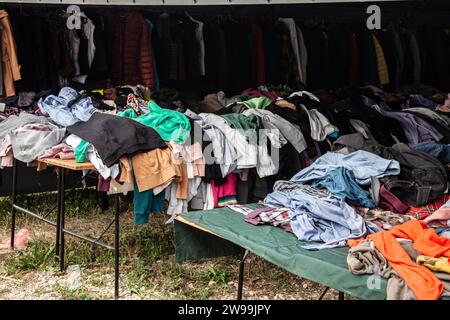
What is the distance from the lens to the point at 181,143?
3.55 m

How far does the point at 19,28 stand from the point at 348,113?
132 inches

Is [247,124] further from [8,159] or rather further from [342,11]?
[342,11]

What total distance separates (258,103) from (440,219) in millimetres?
2274

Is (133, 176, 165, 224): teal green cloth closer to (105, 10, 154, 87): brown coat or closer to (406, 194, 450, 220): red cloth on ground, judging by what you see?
(406, 194, 450, 220): red cloth on ground

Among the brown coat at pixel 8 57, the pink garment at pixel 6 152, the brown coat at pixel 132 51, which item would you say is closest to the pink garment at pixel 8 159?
the pink garment at pixel 6 152

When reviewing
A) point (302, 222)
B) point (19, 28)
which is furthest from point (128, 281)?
point (19, 28)

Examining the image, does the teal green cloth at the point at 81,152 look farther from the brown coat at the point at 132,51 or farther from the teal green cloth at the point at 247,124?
the brown coat at the point at 132,51

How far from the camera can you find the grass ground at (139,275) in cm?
348

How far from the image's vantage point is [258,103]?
4.62 metres

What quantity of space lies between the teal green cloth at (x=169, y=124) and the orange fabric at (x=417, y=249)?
149 centimetres

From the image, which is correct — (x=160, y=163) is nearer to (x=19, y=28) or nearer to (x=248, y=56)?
(x=19, y=28)

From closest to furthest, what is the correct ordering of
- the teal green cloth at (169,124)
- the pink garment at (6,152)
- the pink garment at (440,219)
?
the pink garment at (440,219)
the teal green cloth at (169,124)
the pink garment at (6,152)

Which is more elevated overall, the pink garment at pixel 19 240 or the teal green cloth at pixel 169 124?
the teal green cloth at pixel 169 124

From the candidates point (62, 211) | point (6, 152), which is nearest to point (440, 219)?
point (62, 211)
